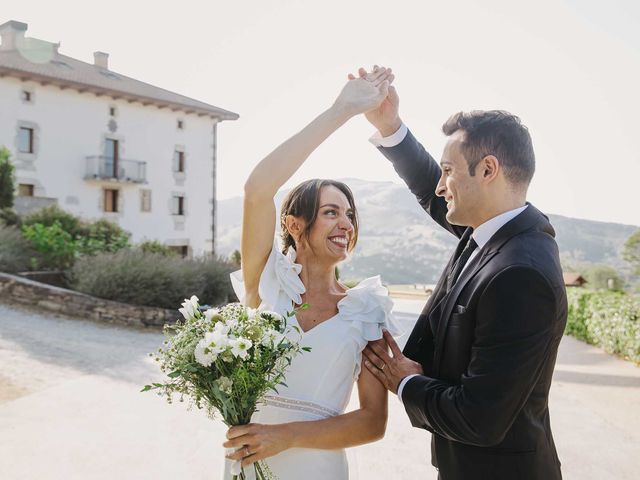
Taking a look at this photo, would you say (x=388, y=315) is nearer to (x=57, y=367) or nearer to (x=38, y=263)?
(x=57, y=367)

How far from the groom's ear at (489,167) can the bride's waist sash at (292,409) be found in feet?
4.08

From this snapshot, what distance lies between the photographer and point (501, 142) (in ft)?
7.52

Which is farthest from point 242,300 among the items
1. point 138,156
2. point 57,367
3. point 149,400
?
point 138,156

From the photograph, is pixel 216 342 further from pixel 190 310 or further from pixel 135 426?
pixel 135 426

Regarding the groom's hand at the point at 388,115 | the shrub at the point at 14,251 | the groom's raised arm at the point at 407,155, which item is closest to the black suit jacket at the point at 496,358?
the groom's raised arm at the point at 407,155

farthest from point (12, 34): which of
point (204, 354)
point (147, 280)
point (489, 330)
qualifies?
point (489, 330)

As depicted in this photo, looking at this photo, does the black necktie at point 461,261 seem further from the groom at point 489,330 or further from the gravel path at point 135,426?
the gravel path at point 135,426

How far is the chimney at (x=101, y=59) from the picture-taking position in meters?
36.5

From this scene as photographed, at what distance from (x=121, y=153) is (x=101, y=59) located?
6781 mm

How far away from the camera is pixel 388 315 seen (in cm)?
284

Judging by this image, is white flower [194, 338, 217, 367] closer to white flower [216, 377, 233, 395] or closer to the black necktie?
white flower [216, 377, 233, 395]

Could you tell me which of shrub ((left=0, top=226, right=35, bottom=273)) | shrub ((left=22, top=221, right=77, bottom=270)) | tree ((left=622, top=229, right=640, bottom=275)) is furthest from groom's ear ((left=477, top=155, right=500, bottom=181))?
tree ((left=622, top=229, right=640, bottom=275))

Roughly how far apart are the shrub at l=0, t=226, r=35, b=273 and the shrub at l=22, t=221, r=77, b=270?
22 centimetres

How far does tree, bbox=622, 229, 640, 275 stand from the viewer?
5719 cm
